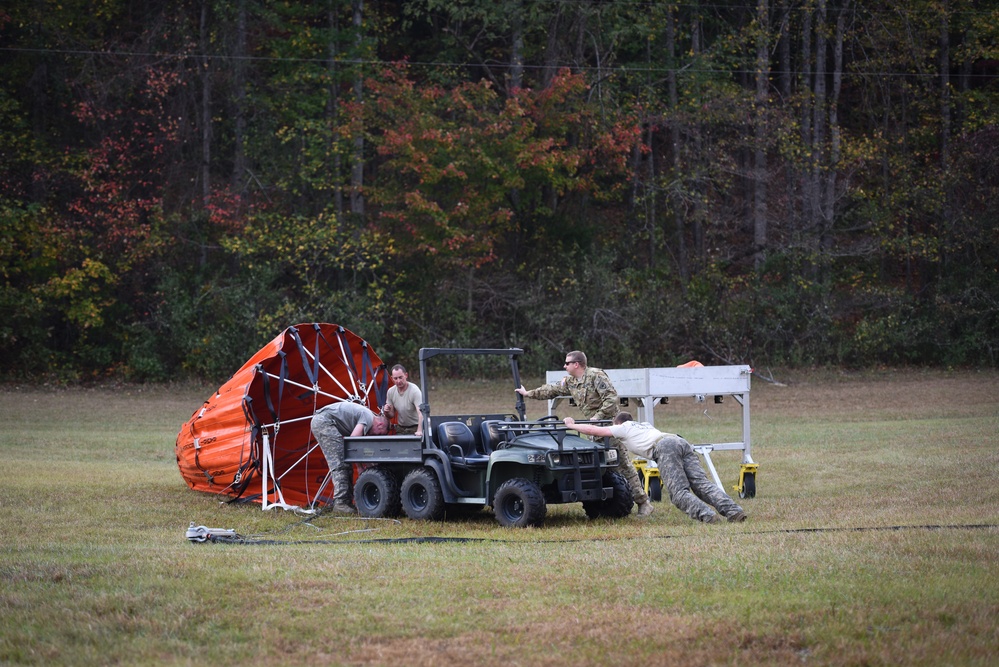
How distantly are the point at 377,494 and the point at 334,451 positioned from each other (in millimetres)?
769

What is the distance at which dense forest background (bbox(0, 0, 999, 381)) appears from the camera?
1281 inches

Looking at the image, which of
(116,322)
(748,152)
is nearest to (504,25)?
(748,152)

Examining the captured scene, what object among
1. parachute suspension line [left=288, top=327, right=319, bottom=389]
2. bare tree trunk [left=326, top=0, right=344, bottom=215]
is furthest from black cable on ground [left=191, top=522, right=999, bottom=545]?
bare tree trunk [left=326, top=0, right=344, bottom=215]

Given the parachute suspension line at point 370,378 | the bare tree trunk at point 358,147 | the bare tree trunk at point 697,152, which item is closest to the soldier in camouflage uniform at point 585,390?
the parachute suspension line at point 370,378

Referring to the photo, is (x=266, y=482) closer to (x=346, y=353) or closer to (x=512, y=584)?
(x=346, y=353)

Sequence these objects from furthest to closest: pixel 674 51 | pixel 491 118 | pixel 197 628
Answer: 1. pixel 674 51
2. pixel 491 118
3. pixel 197 628

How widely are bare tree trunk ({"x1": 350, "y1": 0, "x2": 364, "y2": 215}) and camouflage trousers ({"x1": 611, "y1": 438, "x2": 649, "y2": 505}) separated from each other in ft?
72.2

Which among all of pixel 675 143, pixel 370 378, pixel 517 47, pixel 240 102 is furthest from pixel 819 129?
pixel 370 378

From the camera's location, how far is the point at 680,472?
11664mm

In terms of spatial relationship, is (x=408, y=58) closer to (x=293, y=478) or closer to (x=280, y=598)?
(x=293, y=478)

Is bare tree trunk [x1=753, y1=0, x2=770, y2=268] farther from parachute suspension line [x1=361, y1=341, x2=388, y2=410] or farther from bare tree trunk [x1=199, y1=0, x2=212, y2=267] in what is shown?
parachute suspension line [x1=361, y1=341, x2=388, y2=410]

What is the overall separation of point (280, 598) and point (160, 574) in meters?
1.09

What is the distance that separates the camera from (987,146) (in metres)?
34.4

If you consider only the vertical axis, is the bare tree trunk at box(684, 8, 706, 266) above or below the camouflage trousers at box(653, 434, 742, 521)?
above
